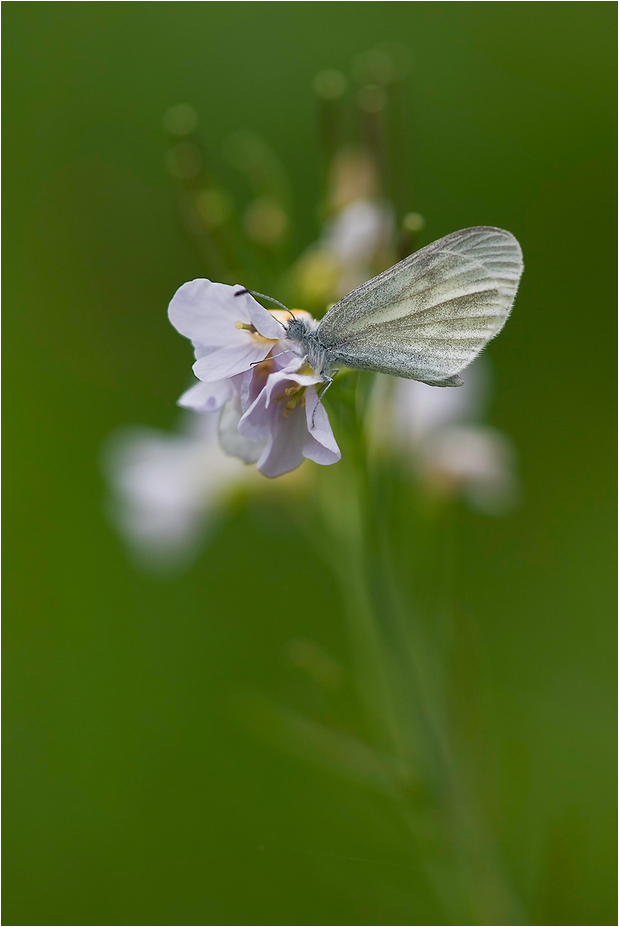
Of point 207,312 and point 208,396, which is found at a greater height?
point 207,312

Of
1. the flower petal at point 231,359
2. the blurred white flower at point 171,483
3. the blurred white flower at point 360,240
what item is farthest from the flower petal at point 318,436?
the blurred white flower at point 171,483

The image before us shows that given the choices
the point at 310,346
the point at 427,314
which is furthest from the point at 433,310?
the point at 310,346

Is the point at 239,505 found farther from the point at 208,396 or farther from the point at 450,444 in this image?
the point at 208,396

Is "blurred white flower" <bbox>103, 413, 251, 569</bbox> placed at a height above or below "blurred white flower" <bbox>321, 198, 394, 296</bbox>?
below

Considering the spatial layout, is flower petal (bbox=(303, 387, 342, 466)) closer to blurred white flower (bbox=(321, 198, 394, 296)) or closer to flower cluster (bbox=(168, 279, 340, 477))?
flower cluster (bbox=(168, 279, 340, 477))

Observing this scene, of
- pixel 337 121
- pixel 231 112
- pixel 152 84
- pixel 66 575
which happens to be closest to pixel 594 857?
pixel 66 575

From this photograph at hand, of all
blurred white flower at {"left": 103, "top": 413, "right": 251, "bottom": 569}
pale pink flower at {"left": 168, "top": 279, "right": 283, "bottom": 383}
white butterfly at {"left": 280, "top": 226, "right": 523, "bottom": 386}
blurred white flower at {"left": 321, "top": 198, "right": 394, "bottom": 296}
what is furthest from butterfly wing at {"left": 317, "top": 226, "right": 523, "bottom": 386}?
blurred white flower at {"left": 103, "top": 413, "right": 251, "bottom": 569}

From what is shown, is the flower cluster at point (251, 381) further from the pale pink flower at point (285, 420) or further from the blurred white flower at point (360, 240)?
the blurred white flower at point (360, 240)

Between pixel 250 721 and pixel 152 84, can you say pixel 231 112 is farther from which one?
pixel 250 721
